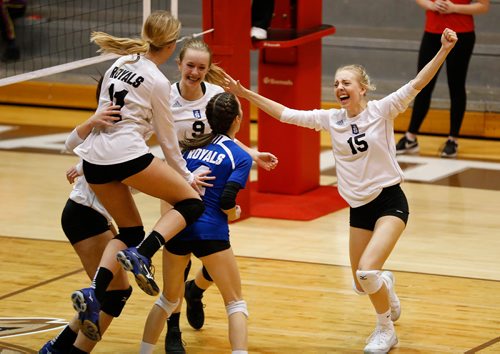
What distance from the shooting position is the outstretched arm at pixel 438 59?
5.35m

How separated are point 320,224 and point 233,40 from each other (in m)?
1.50

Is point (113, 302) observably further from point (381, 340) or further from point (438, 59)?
point (438, 59)

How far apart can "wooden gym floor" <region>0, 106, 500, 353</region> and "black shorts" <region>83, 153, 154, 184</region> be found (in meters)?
1.03

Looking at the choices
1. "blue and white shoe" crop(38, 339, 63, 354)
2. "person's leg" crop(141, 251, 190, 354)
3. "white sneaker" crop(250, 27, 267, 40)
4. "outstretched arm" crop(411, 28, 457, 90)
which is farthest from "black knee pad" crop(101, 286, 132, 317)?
"white sneaker" crop(250, 27, 267, 40)

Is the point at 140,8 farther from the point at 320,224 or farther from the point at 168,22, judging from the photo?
the point at 168,22

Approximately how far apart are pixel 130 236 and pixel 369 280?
3.87 ft

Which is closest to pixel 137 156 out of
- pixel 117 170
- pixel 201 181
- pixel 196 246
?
pixel 117 170

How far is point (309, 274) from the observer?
6.88 meters

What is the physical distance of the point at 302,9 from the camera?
28.5ft

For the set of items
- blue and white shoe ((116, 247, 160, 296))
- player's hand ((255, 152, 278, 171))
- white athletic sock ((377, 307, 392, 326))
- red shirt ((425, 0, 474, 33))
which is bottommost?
white athletic sock ((377, 307, 392, 326))

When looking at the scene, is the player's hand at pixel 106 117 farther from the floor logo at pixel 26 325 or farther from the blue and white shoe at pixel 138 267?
the floor logo at pixel 26 325

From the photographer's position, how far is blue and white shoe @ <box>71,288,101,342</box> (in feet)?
15.3

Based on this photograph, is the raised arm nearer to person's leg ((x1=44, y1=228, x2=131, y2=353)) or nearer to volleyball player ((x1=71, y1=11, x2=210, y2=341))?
volleyball player ((x1=71, y1=11, x2=210, y2=341))

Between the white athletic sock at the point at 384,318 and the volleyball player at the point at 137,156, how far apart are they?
3.88 ft
